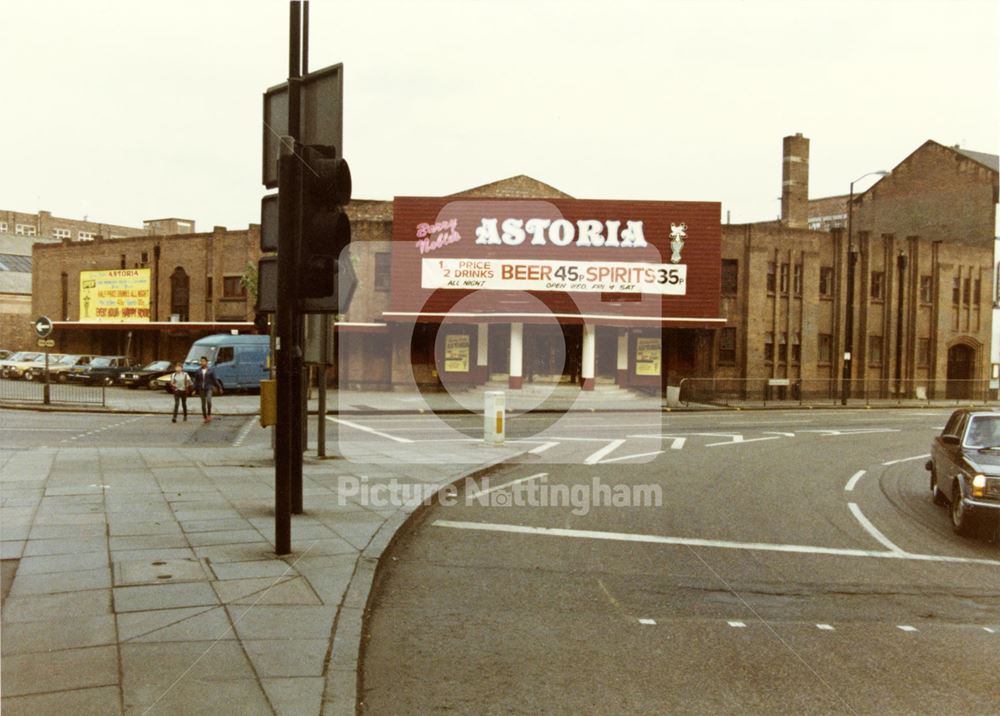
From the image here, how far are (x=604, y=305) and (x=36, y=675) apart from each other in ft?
114

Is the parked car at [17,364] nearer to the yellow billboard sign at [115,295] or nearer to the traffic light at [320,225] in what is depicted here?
the yellow billboard sign at [115,295]

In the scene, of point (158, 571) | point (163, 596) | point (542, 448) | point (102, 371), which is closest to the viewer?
point (163, 596)

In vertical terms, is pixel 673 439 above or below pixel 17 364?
below

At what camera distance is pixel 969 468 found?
10.4 m

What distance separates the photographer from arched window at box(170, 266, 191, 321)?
46438mm

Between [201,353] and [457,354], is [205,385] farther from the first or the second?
[457,354]

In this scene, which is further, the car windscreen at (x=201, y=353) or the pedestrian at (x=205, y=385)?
the car windscreen at (x=201, y=353)

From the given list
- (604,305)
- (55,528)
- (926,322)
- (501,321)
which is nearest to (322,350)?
(55,528)

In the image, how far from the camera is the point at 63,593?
256 inches

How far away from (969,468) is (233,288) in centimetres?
3996

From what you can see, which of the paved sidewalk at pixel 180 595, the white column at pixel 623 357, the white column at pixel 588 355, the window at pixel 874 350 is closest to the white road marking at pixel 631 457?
the paved sidewalk at pixel 180 595

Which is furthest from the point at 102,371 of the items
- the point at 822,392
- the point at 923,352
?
the point at 923,352

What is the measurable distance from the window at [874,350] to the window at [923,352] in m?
2.49

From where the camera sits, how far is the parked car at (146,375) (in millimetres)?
38156
